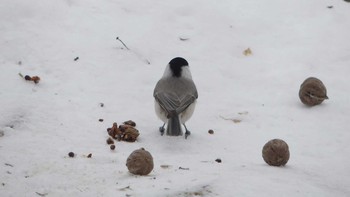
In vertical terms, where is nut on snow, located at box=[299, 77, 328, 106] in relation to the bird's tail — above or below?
above

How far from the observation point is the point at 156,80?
7043 mm

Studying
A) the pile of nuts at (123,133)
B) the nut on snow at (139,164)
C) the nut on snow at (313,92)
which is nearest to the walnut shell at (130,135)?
the pile of nuts at (123,133)

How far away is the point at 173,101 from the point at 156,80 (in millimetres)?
1433

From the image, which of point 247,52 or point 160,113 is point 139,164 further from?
point 247,52

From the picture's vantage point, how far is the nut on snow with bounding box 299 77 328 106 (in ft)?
21.0

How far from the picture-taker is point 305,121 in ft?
20.2

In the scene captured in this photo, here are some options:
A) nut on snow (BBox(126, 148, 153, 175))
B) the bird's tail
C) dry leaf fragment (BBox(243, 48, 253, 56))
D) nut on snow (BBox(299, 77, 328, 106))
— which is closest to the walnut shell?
the bird's tail

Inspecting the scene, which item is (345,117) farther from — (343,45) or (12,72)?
(12,72)

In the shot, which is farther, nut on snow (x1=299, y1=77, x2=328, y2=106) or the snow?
nut on snow (x1=299, y1=77, x2=328, y2=106)

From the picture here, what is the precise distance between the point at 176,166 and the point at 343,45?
15.7ft

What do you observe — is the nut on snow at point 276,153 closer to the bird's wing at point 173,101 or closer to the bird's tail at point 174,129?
the bird's tail at point 174,129

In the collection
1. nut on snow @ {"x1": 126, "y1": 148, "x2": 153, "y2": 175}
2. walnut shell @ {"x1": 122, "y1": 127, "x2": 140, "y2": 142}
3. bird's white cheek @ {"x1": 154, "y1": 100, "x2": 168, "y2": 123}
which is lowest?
nut on snow @ {"x1": 126, "y1": 148, "x2": 153, "y2": 175}

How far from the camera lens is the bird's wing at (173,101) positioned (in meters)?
5.57

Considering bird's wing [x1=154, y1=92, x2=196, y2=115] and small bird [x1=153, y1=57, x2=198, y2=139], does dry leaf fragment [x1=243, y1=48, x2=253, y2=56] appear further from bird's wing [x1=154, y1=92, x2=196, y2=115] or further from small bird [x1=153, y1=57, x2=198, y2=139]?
bird's wing [x1=154, y1=92, x2=196, y2=115]
